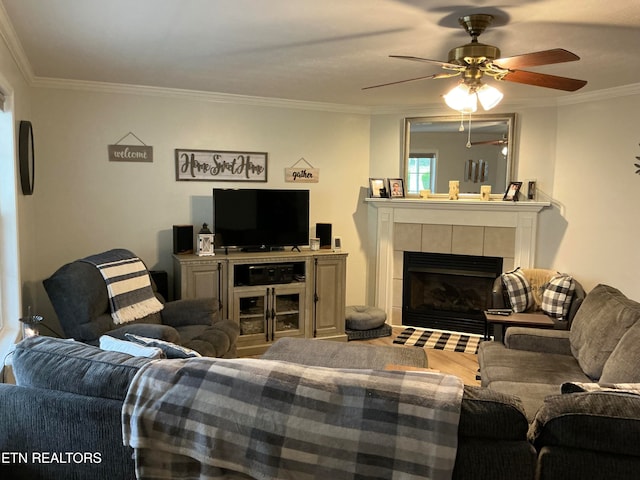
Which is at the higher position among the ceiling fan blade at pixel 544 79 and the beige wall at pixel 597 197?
the ceiling fan blade at pixel 544 79

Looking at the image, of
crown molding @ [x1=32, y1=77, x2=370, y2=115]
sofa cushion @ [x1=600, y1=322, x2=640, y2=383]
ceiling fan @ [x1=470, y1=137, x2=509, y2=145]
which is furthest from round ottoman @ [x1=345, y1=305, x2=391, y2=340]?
sofa cushion @ [x1=600, y1=322, x2=640, y2=383]

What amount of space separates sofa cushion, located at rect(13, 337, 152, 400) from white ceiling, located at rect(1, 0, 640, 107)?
1654 millimetres

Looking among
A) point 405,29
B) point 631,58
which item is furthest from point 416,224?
point 405,29

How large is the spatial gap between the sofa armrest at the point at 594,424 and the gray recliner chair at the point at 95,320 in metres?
2.25

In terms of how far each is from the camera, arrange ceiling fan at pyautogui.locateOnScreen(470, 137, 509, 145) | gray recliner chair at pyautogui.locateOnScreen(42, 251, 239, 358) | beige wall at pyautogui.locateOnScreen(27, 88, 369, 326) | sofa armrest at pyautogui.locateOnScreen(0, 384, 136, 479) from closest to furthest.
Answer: sofa armrest at pyautogui.locateOnScreen(0, 384, 136, 479)
gray recliner chair at pyautogui.locateOnScreen(42, 251, 239, 358)
beige wall at pyautogui.locateOnScreen(27, 88, 369, 326)
ceiling fan at pyautogui.locateOnScreen(470, 137, 509, 145)

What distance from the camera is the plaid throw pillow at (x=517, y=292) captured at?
451 centimetres

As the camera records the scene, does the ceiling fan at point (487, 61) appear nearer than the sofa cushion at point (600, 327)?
Yes

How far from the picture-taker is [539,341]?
3.37 meters

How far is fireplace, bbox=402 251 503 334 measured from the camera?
5.36 meters

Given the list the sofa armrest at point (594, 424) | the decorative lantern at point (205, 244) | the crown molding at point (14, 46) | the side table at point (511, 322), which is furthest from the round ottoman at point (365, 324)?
the sofa armrest at point (594, 424)

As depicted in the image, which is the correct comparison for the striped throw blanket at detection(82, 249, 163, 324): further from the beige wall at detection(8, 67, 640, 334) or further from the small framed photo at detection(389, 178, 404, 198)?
the small framed photo at detection(389, 178, 404, 198)

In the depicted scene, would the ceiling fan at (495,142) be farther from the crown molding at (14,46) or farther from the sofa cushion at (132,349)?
the sofa cushion at (132,349)

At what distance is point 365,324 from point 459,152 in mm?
2006

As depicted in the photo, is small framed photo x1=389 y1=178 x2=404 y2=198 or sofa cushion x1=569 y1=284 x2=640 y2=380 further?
small framed photo x1=389 y1=178 x2=404 y2=198
